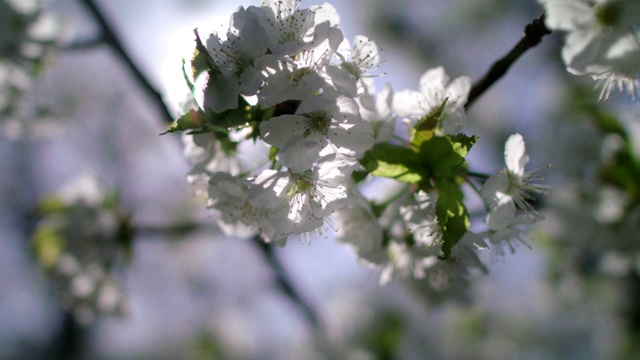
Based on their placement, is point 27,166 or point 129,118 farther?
point 27,166

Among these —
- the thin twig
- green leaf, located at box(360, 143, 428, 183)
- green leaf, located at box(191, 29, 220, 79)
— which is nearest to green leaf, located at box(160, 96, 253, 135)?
green leaf, located at box(191, 29, 220, 79)

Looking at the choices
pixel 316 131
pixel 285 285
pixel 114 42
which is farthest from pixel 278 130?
pixel 285 285

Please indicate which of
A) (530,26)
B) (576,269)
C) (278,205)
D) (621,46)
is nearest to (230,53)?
(278,205)

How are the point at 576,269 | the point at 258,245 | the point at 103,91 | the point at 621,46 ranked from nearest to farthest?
the point at 621,46 < the point at 258,245 < the point at 576,269 < the point at 103,91

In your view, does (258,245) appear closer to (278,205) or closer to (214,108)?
(278,205)

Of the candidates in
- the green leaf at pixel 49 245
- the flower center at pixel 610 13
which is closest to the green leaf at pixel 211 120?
the flower center at pixel 610 13

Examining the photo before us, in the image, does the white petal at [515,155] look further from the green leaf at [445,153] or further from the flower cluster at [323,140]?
the green leaf at [445,153]
